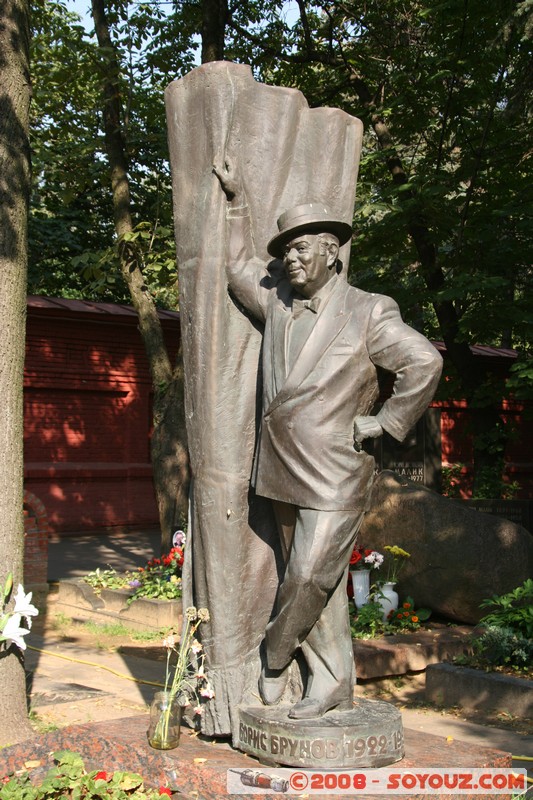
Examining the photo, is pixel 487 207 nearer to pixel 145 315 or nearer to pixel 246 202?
pixel 145 315

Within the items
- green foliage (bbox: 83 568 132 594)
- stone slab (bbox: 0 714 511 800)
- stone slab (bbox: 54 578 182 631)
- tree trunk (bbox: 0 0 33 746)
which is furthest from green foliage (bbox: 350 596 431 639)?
stone slab (bbox: 0 714 511 800)

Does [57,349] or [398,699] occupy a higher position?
[57,349]

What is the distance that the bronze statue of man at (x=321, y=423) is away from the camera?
407cm

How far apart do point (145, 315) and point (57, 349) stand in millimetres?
6563

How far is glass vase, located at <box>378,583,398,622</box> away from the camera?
841cm

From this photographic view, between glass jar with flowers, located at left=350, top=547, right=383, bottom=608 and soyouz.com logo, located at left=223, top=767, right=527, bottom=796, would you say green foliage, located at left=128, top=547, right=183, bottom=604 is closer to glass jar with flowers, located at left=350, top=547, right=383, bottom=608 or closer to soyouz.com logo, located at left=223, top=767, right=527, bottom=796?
glass jar with flowers, located at left=350, top=547, right=383, bottom=608

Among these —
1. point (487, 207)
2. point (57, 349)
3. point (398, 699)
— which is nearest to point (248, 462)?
point (398, 699)

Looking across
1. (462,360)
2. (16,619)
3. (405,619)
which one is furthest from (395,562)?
(462,360)

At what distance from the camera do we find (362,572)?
336 inches

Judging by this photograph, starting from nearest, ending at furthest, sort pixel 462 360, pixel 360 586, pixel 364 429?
pixel 364 429
pixel 360 586
pixel 462 360

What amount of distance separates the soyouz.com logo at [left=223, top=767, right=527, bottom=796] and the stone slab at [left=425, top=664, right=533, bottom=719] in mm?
2676

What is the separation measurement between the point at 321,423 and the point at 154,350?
25.3 ft

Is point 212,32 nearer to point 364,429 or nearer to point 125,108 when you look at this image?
point 125,108

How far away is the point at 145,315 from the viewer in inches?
462
